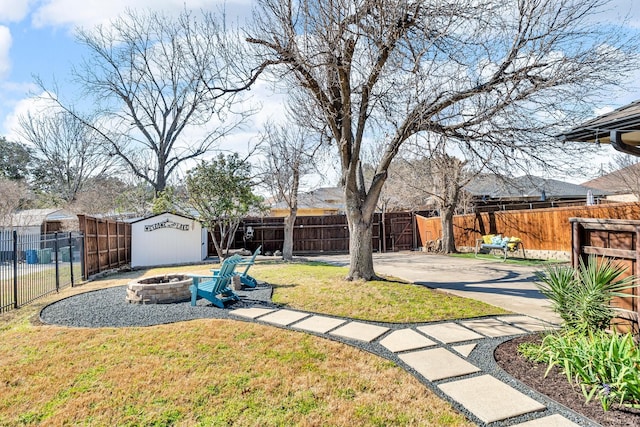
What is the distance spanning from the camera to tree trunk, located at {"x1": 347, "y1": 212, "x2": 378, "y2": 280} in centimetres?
740

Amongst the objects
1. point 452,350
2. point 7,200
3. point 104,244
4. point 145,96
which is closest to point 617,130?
point 452,350

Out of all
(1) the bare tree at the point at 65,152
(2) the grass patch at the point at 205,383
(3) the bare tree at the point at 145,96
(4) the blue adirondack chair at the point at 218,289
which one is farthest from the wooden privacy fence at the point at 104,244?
(1) the bare tree at the point at 65,152

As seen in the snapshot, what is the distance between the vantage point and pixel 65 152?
1035 inches

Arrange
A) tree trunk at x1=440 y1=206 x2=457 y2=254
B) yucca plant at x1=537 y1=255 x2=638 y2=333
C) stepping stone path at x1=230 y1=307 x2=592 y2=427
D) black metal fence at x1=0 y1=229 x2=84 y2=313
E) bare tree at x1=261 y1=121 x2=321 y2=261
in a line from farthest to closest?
tree trunk at x1=440 y1=206 x2=457 y2=254 → bare tree at x1=261 y1=121 x2=321 y2=261 → black metal fence at x1=0 y1=229 x2=84 y2=313 → yucca plant at x1=537 y1=255 x2=638 y2=333 → stepping stone path at x1=230 y1=307 x2=592 y2=427

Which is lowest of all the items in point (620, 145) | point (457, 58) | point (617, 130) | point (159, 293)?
point (159, 293)

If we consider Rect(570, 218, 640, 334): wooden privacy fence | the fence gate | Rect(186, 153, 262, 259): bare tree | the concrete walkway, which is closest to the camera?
Rect(570, 218, 640, 334): wooden privacy fence

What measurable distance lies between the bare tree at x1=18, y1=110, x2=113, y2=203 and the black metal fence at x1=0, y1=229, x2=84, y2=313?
722 inches

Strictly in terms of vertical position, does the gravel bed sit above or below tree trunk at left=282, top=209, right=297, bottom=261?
below

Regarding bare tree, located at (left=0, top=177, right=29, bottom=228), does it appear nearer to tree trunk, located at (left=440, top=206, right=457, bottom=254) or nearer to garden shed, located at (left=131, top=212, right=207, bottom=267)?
garden shed, located at (left=131, top=212, right=207, bottom=267)

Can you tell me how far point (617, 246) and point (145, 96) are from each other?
23.0 metres

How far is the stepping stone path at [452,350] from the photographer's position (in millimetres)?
2582

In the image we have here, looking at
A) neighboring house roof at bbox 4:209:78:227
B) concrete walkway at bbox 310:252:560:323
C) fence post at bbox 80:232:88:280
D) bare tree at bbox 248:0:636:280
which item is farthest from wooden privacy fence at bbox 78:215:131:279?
neighboring house roof at bbox 4:209:78:227

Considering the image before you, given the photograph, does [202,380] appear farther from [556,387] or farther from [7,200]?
[7,200]

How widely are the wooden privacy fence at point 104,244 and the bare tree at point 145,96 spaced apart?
7058mm
